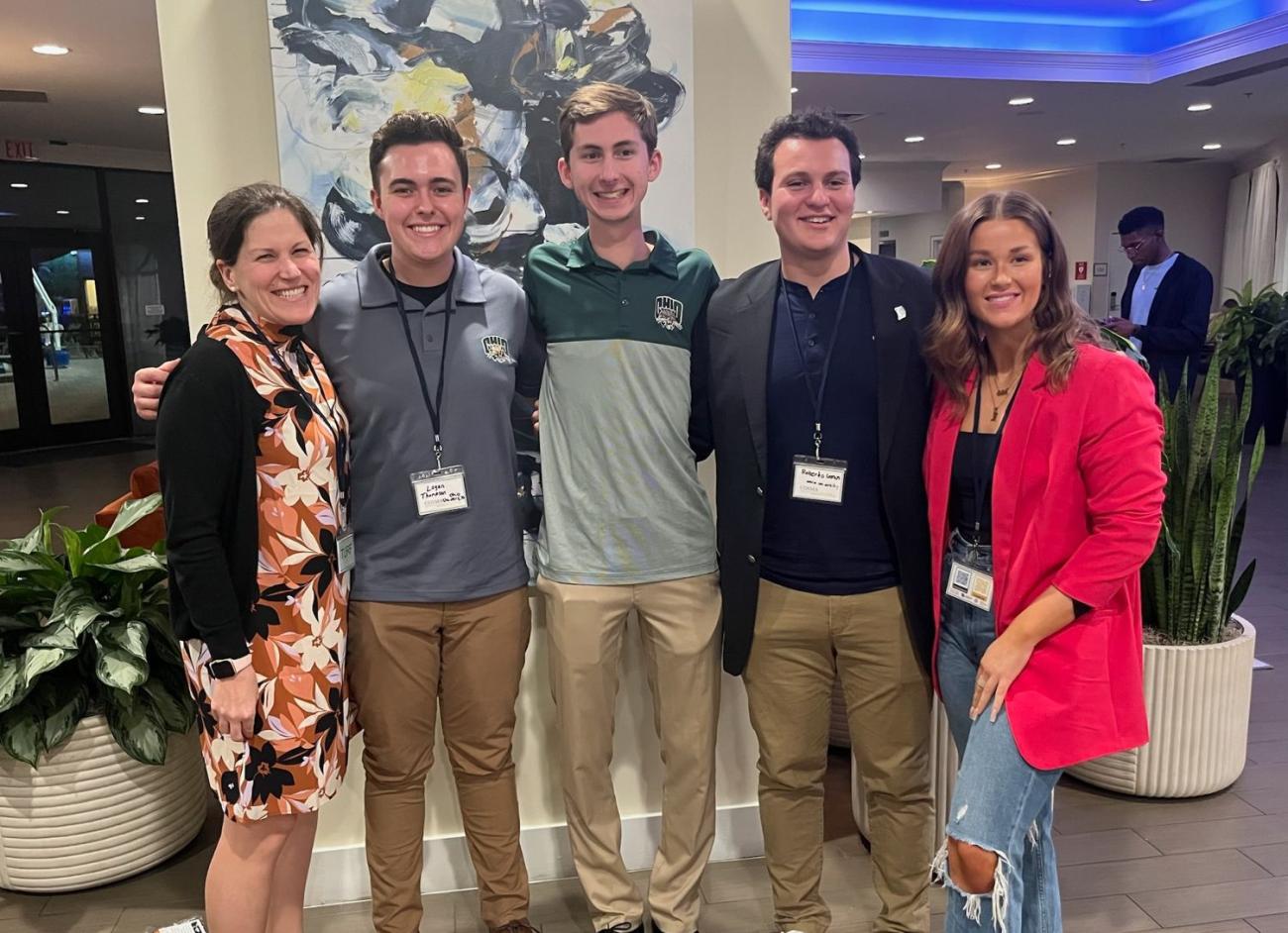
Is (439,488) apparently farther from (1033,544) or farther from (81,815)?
(81,815)

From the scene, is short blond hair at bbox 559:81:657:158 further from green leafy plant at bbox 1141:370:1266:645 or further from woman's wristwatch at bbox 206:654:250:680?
green leafy plant at bbox 1141:370:1266:645

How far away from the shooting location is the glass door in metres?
10.4

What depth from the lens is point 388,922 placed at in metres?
2.09

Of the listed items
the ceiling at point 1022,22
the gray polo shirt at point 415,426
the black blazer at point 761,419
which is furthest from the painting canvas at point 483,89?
the ceiling at point 1022,22

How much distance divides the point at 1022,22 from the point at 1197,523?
6.34m

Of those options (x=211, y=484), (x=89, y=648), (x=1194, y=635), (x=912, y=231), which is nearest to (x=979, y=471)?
(x=211, y=484)

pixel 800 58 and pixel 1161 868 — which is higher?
pixel 800 58

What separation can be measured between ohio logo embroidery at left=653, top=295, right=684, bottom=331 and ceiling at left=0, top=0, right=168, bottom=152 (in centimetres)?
531

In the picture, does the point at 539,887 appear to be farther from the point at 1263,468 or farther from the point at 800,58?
the point at 1263,468

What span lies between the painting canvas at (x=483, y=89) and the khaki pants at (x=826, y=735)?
41.2 inches

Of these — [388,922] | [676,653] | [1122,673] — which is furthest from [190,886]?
[1122,673]

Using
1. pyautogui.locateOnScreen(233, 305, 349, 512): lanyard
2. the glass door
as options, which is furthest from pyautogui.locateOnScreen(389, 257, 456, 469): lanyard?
the glass door

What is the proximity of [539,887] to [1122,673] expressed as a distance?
63.2 inches

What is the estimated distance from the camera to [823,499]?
76.7 inches
